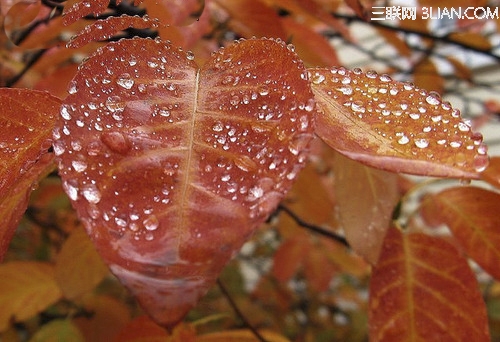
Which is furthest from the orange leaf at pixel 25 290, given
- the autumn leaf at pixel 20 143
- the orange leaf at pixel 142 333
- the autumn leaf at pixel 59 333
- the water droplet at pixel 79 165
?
the water droplet at pixel 79 165

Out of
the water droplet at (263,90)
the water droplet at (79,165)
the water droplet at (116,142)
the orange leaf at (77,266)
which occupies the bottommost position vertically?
the orange leaf at (77,266)

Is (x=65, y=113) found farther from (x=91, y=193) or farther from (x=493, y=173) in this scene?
(x=493, y=173)

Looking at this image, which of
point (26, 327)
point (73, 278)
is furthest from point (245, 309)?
point (73, 278)

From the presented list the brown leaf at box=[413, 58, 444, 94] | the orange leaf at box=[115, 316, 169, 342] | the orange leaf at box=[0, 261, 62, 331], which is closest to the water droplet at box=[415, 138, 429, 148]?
the orange leaf at box=[115, 316, 169, 342]

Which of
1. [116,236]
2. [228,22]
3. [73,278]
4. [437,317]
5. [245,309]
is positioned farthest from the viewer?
[245,309]

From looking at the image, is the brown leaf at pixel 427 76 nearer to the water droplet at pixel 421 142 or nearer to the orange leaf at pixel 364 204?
the orange leaf at pixel 364 204

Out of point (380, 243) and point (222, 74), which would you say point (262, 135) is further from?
point (380, 243)

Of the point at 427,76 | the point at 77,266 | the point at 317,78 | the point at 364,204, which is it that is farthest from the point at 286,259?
the point at 317,78
